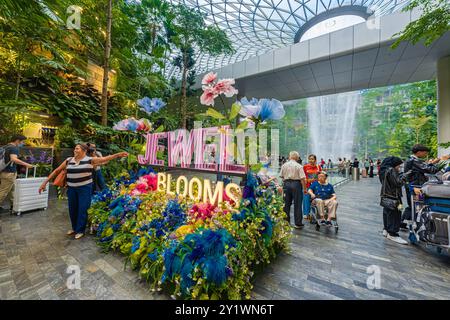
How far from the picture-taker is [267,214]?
2408 millimetres

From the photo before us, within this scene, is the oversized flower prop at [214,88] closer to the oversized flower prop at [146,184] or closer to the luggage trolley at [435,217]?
the oversized flower prop at [146,184]

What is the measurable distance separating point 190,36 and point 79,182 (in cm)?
894

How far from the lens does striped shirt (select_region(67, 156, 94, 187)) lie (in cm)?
290

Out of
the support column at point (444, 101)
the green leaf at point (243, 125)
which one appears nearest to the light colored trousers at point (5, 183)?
the green leaf at point (243, 125)

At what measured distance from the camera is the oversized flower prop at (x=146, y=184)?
10.4 ft

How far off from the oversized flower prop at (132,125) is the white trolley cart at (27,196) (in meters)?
2.95

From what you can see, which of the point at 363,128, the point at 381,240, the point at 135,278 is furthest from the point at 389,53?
the point at 363,128

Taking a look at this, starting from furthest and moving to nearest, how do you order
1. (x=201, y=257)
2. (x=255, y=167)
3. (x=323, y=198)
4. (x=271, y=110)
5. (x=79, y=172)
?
(x=323, y=198) < (x=79, y=172) < (x=255, y=167) < (x=271, y=110) < (x=201, y=257)

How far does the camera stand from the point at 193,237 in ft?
6.20

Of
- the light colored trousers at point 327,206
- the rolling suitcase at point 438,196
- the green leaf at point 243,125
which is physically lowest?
the light colored trousers at point 327,206

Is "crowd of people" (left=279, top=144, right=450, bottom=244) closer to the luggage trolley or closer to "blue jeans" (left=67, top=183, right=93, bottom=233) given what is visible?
the luggage trolley

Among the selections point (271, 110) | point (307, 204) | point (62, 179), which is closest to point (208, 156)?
point (271, 110)

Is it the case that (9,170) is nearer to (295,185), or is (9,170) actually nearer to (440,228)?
(295,185)
